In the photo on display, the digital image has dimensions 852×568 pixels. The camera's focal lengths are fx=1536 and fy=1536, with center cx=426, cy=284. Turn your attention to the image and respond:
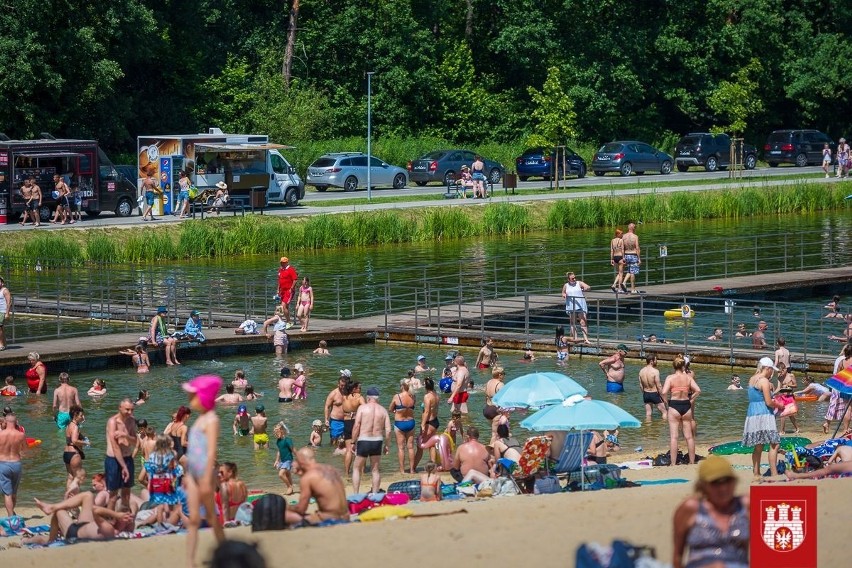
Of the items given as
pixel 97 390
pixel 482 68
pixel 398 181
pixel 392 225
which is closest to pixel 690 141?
pixel 482 68

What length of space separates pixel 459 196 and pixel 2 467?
36.9m

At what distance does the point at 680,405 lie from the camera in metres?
19.7

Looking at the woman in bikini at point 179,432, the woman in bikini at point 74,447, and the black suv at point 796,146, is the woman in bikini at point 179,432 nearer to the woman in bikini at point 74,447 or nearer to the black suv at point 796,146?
the woman in bikini at point 74,447

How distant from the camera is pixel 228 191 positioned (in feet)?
155

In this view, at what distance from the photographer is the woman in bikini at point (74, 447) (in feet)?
58.5

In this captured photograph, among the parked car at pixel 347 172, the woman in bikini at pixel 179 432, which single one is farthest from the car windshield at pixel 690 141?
the woman in bikini at pixel 179 432

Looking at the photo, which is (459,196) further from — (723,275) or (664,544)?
(664,544)

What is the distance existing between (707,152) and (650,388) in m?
43.9

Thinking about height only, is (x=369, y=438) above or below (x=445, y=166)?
below

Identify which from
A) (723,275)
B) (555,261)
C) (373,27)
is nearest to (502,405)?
(723,275)

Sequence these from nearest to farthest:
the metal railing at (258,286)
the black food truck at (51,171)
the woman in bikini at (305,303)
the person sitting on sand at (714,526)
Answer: the person sitting on sand at (714,526), the woman in bikini at (305,303), the metal railing at (258,286), the black food truck at (51,171)

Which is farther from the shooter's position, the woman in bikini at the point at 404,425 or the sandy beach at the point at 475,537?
the woman in bikini at the point at 404,425

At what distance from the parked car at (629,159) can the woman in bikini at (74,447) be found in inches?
1780

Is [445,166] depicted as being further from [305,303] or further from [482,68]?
[305,303]
